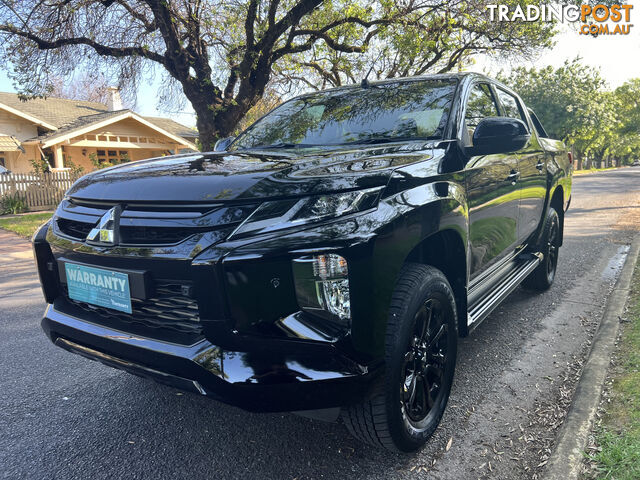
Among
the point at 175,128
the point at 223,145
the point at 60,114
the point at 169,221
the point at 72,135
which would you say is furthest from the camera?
the point at 175,128

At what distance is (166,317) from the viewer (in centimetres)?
196

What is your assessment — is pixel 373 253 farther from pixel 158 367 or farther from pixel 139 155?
pixel 139 155

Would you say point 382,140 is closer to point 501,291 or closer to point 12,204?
point 501,291

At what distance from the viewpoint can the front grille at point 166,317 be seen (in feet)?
6.19

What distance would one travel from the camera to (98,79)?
39.4 ft

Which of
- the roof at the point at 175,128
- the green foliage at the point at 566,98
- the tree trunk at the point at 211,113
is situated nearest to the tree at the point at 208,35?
the tree trunk at the point at 211,113

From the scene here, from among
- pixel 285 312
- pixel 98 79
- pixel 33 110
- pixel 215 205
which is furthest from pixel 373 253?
pixel 33 110

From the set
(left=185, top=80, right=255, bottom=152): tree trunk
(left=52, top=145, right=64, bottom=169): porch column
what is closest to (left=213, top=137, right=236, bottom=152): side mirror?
(left=185, top=80, right=255, bottom=152): tree trunk

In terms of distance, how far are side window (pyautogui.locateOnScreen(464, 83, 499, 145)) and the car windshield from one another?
0.54 feet

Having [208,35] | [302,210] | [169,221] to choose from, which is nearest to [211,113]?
[208,35]

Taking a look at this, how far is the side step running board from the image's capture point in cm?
273

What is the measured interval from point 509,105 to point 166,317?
3.40 m

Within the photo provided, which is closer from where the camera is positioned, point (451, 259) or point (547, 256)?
point (451, 259)

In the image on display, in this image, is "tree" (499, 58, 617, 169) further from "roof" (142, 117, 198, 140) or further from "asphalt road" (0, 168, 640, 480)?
"asphalt road" (0, 168, 640, 480)
